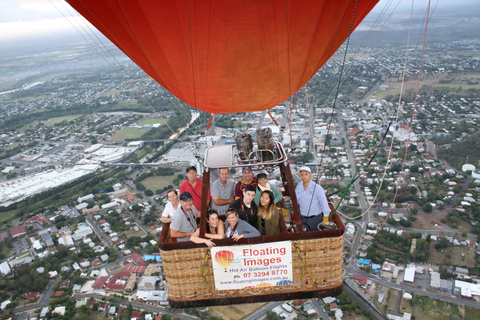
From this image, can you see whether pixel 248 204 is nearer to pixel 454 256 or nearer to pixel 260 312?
pixel 260 312

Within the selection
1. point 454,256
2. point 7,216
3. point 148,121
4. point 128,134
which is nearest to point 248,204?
point 454,256

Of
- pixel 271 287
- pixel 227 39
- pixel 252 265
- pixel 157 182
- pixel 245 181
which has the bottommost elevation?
pixel 157 182

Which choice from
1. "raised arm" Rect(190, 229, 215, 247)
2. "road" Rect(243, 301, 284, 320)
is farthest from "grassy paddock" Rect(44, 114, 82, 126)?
"raised arm" Rect(190, 229, 215, 247)

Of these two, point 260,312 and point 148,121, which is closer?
point 260,312

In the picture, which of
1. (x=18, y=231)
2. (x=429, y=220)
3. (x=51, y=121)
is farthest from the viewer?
(x=51, y=121)

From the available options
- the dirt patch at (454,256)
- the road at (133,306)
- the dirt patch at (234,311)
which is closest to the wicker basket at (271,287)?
the dirt patch at (234,311)

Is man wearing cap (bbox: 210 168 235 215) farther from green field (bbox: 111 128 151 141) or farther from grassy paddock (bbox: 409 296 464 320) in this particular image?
green field (bbox: 111 128 151 141)
